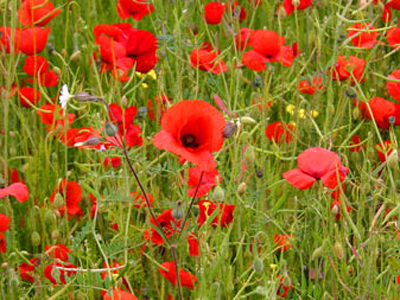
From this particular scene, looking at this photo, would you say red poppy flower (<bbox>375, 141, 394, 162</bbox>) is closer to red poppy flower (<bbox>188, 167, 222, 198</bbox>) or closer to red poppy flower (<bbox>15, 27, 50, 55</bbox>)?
red poppy flower (<bbox>188, 167, 222, 198</bbox>)

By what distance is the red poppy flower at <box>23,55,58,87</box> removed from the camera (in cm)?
186

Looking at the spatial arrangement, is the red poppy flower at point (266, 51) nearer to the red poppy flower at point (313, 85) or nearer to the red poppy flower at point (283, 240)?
the red poppy flower at point (313, 85)

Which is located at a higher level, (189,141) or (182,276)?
(189,141)

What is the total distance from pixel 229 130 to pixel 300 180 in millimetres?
241

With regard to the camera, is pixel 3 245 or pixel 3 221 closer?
pixel 3 221

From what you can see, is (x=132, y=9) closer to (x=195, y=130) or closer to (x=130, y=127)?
(x=130, y=127)

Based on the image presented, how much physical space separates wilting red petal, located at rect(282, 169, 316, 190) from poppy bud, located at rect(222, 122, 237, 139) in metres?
0.22

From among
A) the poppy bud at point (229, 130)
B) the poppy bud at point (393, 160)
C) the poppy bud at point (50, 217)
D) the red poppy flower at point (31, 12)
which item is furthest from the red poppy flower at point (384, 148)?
the red poppy flower at point (31, 12)

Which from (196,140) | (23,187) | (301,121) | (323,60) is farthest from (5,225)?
(323,60)

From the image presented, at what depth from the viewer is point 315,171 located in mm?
1286

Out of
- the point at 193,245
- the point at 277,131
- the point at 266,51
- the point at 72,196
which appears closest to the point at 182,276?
the point at 193,245

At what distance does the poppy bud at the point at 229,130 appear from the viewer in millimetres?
1089

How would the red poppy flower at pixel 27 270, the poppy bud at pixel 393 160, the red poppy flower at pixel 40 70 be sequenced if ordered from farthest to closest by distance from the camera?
the red poppy flower at pixel 40 70 → the red poppy flower at pixel 27 270 → the poppy bud at pixel 393 160

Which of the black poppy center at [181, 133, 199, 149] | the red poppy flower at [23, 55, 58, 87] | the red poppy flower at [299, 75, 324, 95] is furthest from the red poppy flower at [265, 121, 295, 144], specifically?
the black poppy center at [181, 133, 199, 149]
